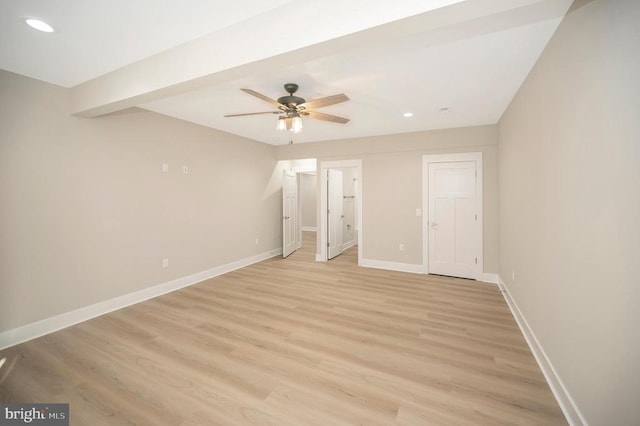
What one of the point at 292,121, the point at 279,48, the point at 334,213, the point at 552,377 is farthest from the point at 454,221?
the point at 279,48

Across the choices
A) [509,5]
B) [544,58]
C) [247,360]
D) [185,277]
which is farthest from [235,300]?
[544,58]

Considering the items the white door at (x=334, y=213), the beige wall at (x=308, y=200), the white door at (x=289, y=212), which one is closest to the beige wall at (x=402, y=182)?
the white door at (x=334, y=213)

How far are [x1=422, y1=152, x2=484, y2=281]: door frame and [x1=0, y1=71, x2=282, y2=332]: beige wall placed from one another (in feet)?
12.5

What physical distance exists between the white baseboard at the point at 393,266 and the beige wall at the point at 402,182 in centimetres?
7

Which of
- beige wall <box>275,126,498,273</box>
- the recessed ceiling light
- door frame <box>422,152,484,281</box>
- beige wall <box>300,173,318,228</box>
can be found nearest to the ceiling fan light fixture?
the recessed ceiling light

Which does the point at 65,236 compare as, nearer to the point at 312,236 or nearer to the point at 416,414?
the point at 416,414

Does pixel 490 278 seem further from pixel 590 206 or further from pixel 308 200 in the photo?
pixel 308 200

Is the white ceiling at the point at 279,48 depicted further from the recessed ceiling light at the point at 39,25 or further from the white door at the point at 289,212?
the white door at the point at 289,212

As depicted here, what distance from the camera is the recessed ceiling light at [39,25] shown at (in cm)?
182

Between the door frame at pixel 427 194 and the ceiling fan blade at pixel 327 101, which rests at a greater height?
the ceiling fan blade at pixel 327 101

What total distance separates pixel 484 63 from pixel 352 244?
6.06 meters

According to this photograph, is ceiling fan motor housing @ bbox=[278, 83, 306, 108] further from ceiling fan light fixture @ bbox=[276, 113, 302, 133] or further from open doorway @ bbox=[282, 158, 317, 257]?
open doorway @ bbox=[282, 158, 317, 257]

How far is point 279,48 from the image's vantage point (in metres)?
1.70

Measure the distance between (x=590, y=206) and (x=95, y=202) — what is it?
464 cm
